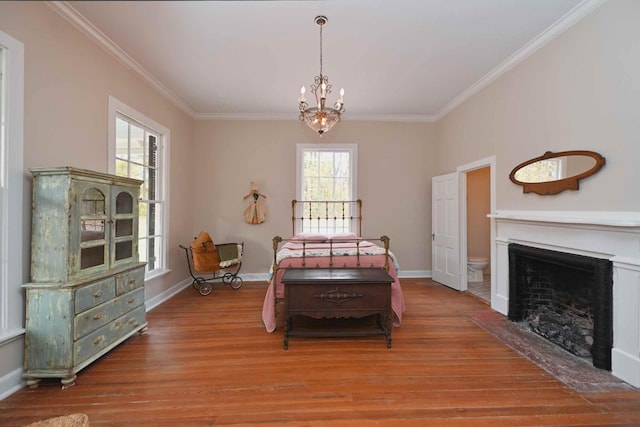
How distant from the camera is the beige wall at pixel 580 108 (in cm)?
211

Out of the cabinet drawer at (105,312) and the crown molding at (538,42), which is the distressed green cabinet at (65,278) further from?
the crown molding at (538,42)

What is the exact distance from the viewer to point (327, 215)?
5.09 meters

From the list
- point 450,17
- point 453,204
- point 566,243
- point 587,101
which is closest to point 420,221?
point 453,204

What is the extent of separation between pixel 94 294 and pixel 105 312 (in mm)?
221

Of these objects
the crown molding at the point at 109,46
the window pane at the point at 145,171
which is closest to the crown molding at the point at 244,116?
the crown molding at the point at 109,46

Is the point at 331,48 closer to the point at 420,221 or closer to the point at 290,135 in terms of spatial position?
the point at 290,135

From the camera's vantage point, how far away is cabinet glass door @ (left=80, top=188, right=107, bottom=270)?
7.03 ft

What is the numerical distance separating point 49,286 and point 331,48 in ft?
10.6

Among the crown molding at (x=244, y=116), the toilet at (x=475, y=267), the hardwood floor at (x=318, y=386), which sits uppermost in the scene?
the crown molding at (x=244, y=116)

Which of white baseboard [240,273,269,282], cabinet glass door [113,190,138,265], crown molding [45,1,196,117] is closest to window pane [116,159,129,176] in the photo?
cabinet glass door [113,190,138,265]

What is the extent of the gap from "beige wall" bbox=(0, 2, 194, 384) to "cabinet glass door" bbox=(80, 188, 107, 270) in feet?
1.13

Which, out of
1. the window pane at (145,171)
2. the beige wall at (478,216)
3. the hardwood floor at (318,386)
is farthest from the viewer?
the beige wall at (478,216)

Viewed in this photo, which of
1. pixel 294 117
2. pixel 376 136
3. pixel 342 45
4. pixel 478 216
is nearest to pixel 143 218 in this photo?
pixel 294 117

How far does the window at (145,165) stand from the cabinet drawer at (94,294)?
3.25ft
